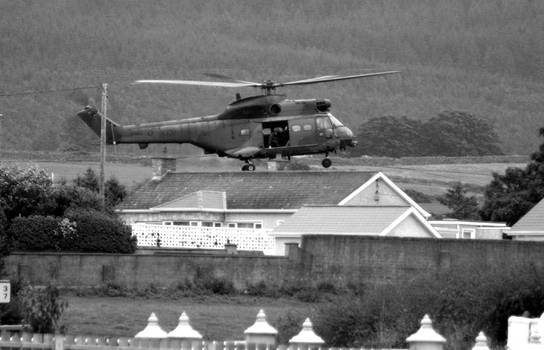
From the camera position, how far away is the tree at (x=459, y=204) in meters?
87.3

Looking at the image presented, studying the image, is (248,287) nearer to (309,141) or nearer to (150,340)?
(309,141)

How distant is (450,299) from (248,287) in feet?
53.4

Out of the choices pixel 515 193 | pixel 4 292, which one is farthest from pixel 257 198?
pixel 4 292

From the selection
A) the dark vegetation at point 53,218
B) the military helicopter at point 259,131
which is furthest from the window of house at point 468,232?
the dark vegetation at point 53,218

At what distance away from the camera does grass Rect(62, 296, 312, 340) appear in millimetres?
34469

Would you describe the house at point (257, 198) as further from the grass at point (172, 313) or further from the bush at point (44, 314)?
the bush at point (44, 314)

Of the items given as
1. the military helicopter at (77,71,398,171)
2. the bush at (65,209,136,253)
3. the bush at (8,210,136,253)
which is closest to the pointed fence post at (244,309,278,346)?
the bush at (8,210,136,253)

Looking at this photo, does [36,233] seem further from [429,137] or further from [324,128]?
[429,137]

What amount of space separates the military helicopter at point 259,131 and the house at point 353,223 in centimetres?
458

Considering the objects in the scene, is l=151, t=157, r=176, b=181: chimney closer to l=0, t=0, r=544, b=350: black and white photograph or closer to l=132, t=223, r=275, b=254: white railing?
l=0, t=0, r=544, b=350: black and white photograph

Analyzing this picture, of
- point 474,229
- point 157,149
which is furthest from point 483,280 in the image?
point 157,149

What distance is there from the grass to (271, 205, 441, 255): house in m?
8.27

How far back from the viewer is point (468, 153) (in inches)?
6718

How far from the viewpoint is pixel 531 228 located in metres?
54.6
